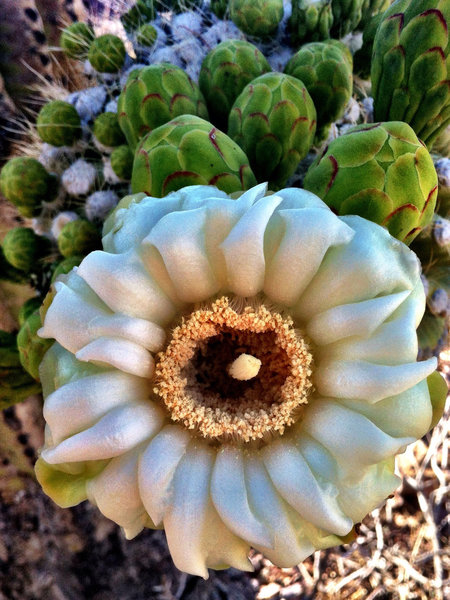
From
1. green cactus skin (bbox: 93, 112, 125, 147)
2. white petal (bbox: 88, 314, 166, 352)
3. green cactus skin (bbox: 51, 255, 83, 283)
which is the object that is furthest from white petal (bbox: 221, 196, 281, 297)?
green cactus skin (bbox: 93, 112, 125, 147)

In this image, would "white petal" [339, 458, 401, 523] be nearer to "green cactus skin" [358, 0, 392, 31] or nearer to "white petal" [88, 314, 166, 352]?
"white petal" [88, 314, 166, 352]

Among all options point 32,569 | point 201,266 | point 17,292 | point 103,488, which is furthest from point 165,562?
point 201,266

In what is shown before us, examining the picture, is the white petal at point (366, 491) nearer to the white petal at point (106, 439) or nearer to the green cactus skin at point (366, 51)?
the white petal at point (106, 439)

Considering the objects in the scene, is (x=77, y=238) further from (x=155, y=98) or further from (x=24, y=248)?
(x=155, y=98)

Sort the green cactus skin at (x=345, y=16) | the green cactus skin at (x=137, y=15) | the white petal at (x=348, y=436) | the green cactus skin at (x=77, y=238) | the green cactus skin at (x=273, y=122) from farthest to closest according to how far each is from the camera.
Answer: the green cactus skin at (x=137, y=15)
the green cactus skin at (x=345, y=16)
the green cactus skin at (x=77, y=238)
the green cactus skin at (x=273, y=122)
the white petal at (x=348, y=436)

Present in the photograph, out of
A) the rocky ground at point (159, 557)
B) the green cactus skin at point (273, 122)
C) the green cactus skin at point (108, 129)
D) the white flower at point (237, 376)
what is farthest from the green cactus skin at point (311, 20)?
the rocky ground at point (159, 557)

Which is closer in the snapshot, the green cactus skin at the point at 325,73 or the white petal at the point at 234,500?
the white petal at the point at 234,500

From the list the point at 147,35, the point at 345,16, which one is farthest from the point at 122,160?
the point at 345,16
